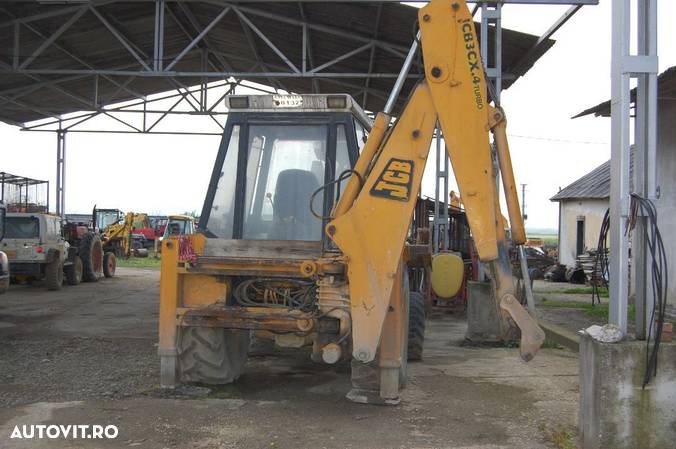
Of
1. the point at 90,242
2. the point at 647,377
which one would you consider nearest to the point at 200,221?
the point at 647,377

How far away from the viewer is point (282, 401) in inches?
260

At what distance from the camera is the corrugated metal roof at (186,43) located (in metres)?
13.4

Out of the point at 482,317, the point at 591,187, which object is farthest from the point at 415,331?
the point at 591,187

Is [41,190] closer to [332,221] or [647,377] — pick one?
[332,221]

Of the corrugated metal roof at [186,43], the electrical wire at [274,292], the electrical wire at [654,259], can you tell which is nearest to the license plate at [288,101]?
the electrical wire at [274,292]

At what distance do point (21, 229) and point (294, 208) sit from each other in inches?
547

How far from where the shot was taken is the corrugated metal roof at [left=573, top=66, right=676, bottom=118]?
437 inches

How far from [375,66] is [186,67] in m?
6.99

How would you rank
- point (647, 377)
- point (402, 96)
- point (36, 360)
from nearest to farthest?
point (647, 377) < point (36, 360) < point (402, 96)

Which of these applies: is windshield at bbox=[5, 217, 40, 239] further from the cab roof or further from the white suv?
the cab roof

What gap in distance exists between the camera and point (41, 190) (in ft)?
73.1

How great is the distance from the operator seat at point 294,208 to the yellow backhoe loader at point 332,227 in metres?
0.01

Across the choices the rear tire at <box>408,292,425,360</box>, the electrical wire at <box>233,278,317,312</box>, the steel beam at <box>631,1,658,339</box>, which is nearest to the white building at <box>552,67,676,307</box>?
the rear tire at <box>408,292,425,360</box>

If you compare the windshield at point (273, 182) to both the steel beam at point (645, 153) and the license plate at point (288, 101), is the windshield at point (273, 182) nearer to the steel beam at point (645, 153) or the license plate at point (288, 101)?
the license plate at point (288, 101)
